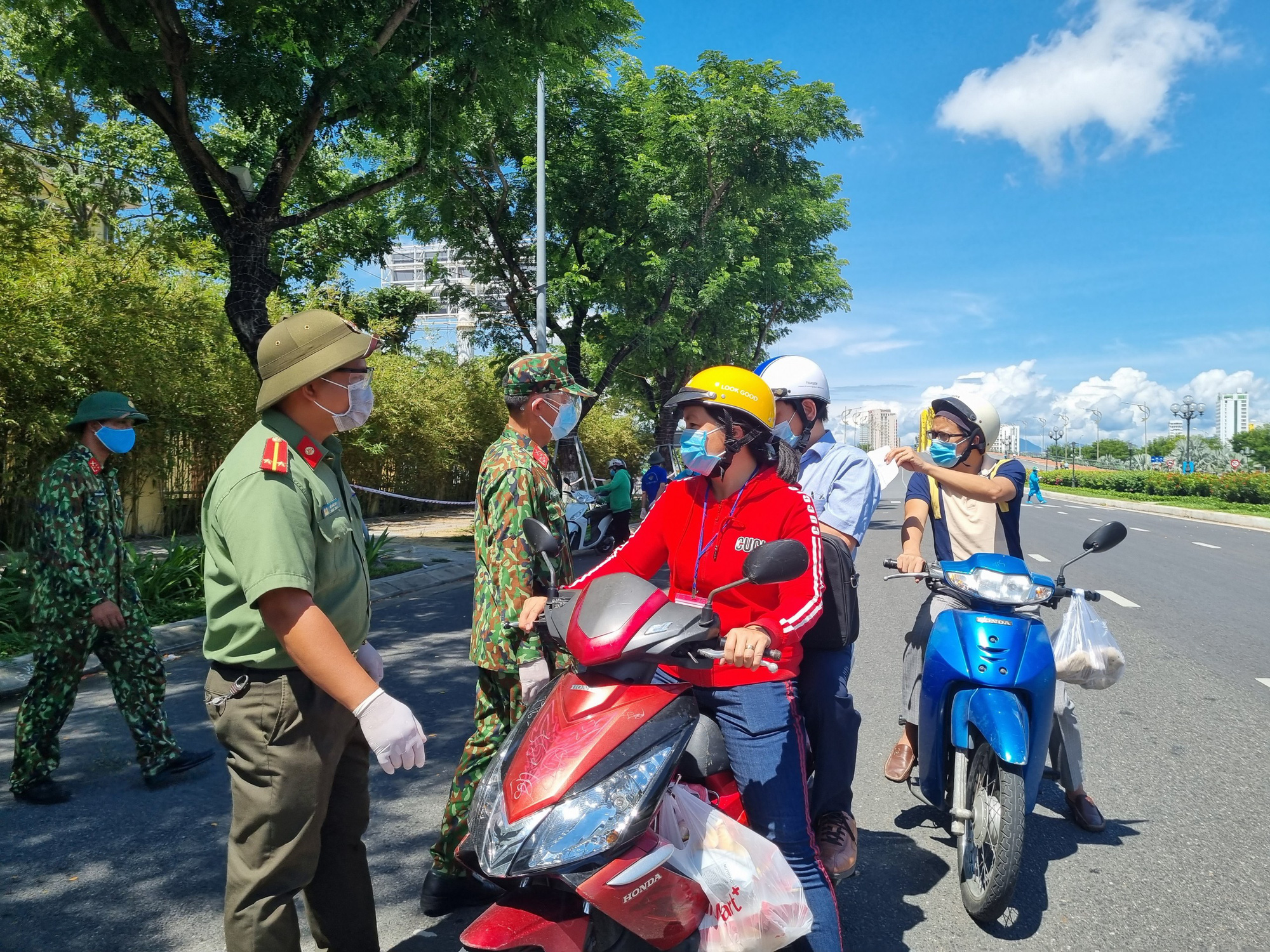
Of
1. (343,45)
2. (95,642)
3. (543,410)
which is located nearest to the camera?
(543,410)

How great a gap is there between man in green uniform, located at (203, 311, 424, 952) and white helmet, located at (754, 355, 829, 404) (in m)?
1.66

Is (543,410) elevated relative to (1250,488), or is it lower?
elevated

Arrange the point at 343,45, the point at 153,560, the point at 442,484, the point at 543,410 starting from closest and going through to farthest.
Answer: the point at 543,410, the point at 343,45, the point at 153,560, the point at 442,484

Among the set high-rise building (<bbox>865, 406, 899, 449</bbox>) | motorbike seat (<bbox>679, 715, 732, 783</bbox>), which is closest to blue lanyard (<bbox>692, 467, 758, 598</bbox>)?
motorbike seat (<bbox>679, 715, 732, 783</bbox>)

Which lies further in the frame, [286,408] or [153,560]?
[153,560]

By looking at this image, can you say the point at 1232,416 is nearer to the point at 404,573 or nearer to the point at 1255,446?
the point at 1255,446

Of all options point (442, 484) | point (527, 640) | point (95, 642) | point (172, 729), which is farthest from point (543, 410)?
point (442, 484)

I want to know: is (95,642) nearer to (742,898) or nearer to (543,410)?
(543,410)

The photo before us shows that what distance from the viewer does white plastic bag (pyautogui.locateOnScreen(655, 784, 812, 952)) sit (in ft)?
6.53

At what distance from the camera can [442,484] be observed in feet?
70.5

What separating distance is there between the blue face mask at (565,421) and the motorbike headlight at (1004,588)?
5.15ft

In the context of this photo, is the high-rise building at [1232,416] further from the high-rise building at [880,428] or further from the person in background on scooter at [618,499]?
the person in background on scooter at [618,499]

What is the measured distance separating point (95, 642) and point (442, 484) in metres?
17.6

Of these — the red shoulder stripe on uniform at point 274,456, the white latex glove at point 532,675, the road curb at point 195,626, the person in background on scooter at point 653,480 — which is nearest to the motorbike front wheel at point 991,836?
the white latex glove at point 532,675
